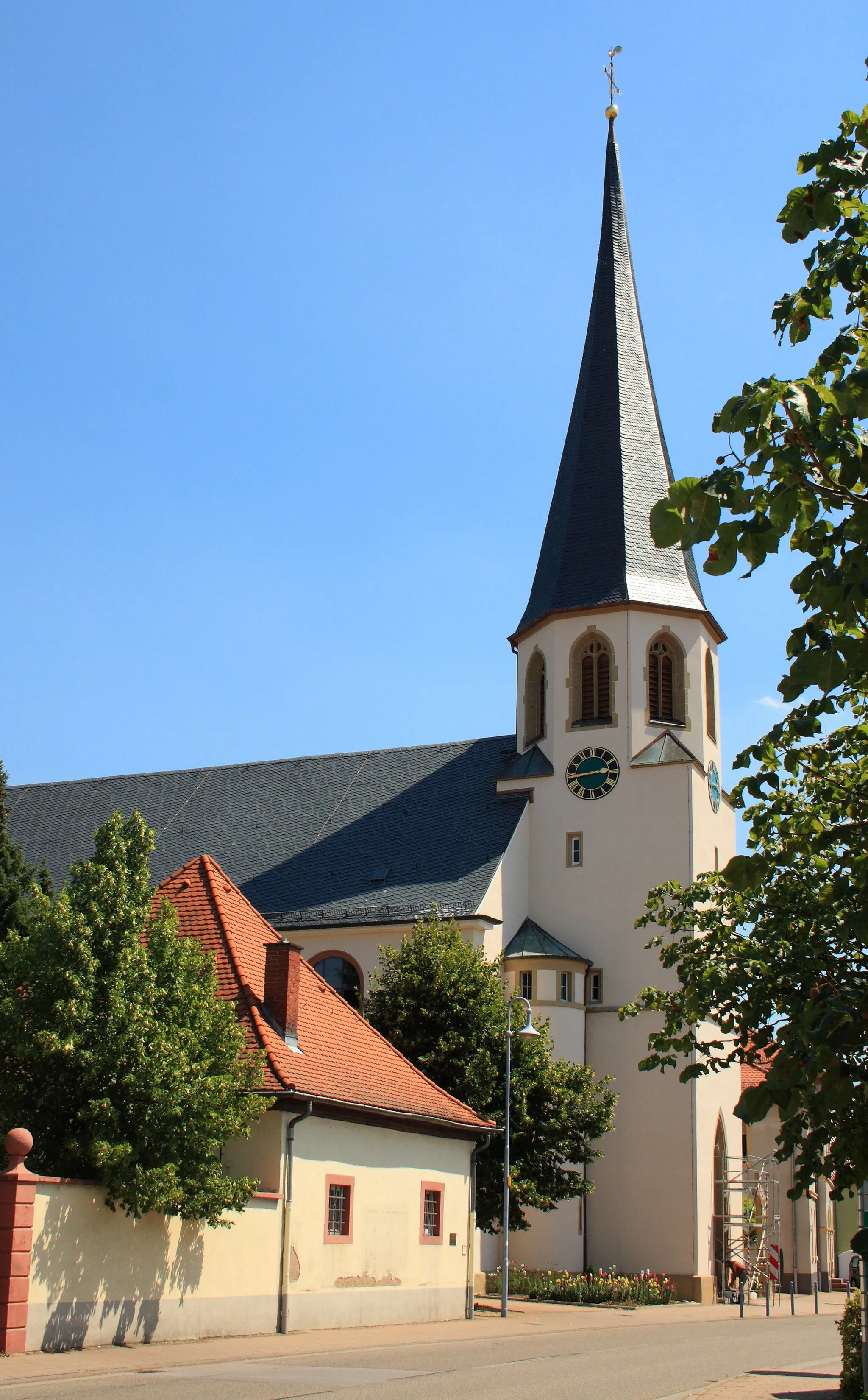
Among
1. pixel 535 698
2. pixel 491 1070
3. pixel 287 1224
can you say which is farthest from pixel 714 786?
pixel 287 1224

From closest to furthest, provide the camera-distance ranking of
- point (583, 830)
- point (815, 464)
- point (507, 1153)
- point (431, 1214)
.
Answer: point (815, 464), point (431, 1214), point (507, 1153), point (583, 830)

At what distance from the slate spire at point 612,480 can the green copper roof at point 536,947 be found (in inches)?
337

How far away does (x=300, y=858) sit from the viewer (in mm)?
39031

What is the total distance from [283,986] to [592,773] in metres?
17.6

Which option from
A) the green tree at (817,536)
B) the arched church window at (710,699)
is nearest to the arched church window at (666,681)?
the arched church window at (710,699)

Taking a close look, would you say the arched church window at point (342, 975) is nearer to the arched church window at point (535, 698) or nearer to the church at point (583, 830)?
the church at point (583, 830)

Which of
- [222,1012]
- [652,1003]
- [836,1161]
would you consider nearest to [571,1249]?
[222,1012]

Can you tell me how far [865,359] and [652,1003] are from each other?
28.1 ft

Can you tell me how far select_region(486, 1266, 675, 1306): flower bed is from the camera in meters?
30.3

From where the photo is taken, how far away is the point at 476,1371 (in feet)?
49.6

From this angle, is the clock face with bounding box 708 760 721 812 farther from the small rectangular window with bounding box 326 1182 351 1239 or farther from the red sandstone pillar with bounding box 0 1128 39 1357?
the red sandstone pillar with bounding box 0 1128 39 1357

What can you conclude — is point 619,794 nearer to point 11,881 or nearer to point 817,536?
point 11,881

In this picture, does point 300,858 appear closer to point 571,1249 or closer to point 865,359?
point 571,1249

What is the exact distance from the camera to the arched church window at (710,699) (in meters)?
38.3
